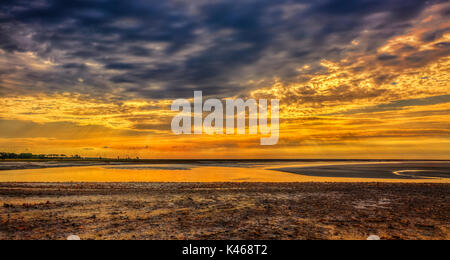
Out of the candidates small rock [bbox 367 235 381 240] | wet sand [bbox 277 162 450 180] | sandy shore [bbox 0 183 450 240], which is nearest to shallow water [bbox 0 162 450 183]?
wet sand [bbox 277 162 450 180]

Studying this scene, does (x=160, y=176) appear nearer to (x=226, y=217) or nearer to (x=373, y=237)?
(x=226, y=217)

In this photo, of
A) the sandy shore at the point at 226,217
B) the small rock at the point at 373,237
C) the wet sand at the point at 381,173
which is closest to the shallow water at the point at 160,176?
the wet sand at the point at 381,173

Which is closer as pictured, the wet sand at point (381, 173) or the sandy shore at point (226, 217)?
the sandy shore at point (226, 217)

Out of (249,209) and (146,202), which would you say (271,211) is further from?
(146,202)

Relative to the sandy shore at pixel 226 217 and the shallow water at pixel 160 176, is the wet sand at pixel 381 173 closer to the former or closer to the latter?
the shallow water at pixel 160 176

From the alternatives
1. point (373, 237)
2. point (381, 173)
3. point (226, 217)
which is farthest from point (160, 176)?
point (381, 173)

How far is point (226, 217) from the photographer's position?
1219 centimetres

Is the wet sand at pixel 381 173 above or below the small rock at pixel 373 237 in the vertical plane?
below

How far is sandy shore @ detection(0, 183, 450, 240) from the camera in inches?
379

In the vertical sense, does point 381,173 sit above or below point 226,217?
below

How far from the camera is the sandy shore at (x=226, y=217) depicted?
962 centimetres

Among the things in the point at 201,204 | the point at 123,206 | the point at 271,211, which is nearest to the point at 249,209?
the point at 271,211

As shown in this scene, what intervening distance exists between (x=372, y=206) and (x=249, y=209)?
24.0 feet

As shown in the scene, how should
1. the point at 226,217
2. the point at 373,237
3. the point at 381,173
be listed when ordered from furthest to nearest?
1. the point at 381,173
2. the point at 226,217
3. the point at 373,237
